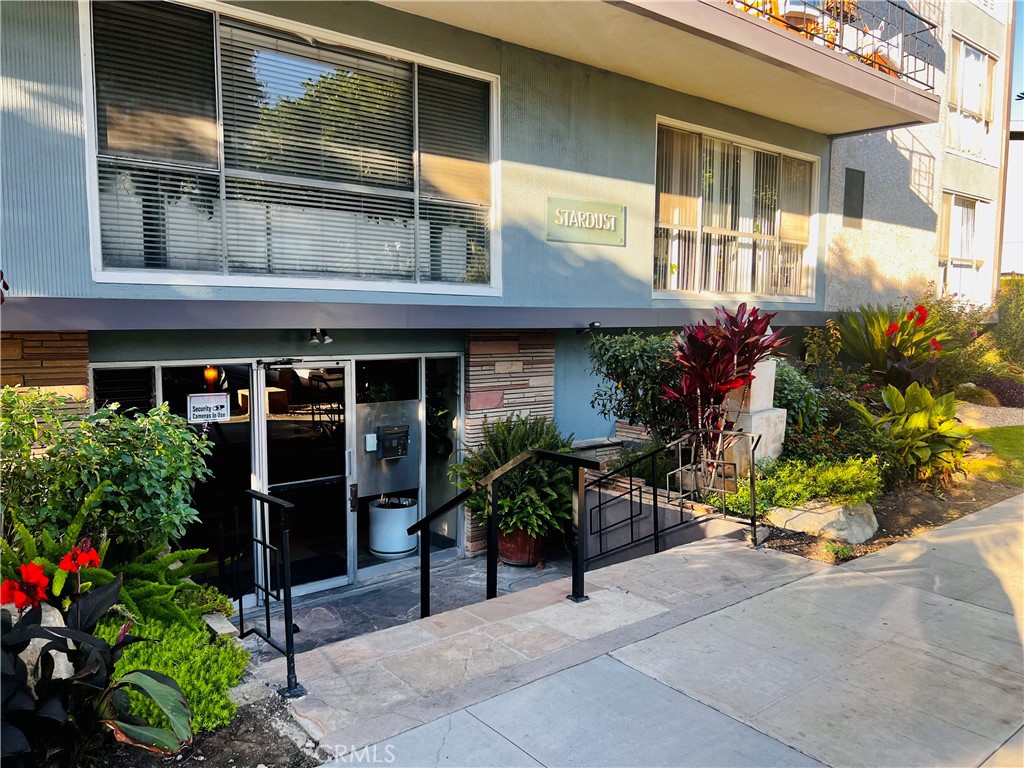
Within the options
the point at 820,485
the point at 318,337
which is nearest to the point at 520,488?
the point at 318,337

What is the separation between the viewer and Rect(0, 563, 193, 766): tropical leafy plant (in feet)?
9.65

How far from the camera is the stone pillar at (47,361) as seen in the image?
5770 millimetres

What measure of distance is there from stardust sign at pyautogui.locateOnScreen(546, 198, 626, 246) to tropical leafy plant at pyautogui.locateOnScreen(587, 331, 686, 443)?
1433 millimetres

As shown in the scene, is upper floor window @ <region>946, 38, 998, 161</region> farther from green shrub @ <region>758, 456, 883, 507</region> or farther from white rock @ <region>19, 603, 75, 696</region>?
white rock @ <region>19, 603, 75, 696</region>

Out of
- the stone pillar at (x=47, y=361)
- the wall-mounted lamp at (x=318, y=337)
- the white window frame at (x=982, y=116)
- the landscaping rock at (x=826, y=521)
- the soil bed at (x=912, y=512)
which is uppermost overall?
the white window frame at (x=982, y=116)

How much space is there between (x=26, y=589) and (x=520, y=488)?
5432 mm

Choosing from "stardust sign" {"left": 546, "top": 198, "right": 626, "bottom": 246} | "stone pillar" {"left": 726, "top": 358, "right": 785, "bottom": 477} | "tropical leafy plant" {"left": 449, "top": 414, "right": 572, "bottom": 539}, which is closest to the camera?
"stone pillar" {"left": 726, "top": 358, "right": 785, "bottom": 477}

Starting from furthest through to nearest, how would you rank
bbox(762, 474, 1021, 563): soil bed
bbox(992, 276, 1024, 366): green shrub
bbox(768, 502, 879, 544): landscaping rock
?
1. bbox(992, 276, 1024, 366): green shrub
2. bbox(768, 502, 879, 544): landscaping rock
3. bbox(762, 474, 1021, 563): soil bed

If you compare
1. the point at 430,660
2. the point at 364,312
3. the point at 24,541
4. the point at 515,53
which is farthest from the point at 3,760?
the point at 515,53

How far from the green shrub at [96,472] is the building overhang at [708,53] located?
198 inches

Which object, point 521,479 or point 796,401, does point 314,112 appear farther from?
point 796,401

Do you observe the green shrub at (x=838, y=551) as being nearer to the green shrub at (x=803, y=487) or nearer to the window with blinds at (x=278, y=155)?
the green shrub at (x=803, y=487)

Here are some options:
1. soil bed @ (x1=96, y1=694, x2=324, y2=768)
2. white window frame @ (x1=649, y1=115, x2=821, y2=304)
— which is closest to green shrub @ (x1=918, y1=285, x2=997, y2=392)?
white window frame @ (x1=649, y1=115, x2=821, y2=304)

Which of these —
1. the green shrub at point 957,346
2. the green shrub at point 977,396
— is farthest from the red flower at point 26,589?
the green shrub at point 977,396
